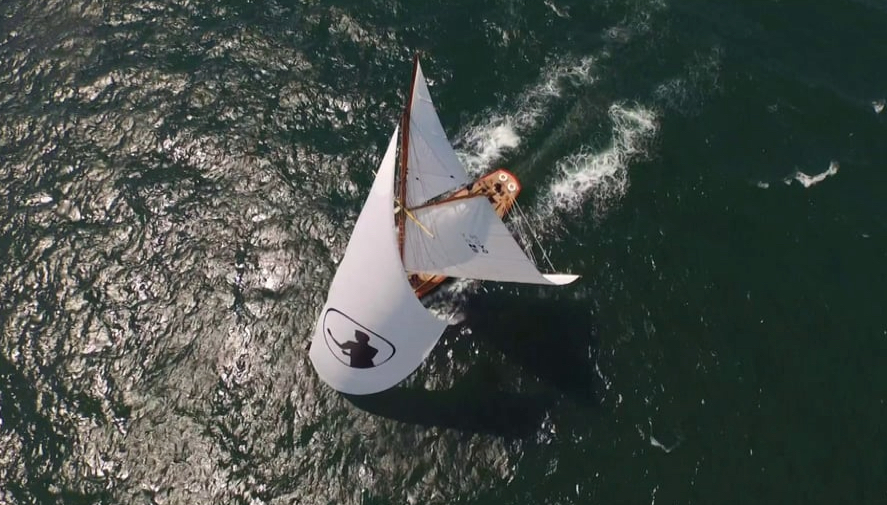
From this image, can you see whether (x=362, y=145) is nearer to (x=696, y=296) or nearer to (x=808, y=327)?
(x=696, y=296)

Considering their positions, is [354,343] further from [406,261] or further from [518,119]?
[518,119]

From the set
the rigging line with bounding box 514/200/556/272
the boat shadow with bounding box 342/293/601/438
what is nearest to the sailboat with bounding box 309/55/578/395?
the boat shadow with bounding box 342/293/601/438

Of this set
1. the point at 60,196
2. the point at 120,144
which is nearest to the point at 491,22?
the point at 120,144

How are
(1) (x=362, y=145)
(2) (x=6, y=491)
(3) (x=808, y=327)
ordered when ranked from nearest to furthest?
(2) (x=6, y=491) < (3) (x=808, y=327) < (1) (x=362, y=145)

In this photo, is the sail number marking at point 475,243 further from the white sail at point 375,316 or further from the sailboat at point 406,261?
the white sail at point 375,316

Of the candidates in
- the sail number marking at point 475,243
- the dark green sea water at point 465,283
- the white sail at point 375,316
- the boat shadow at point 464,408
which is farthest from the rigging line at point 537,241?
the white sail at point 375,316
